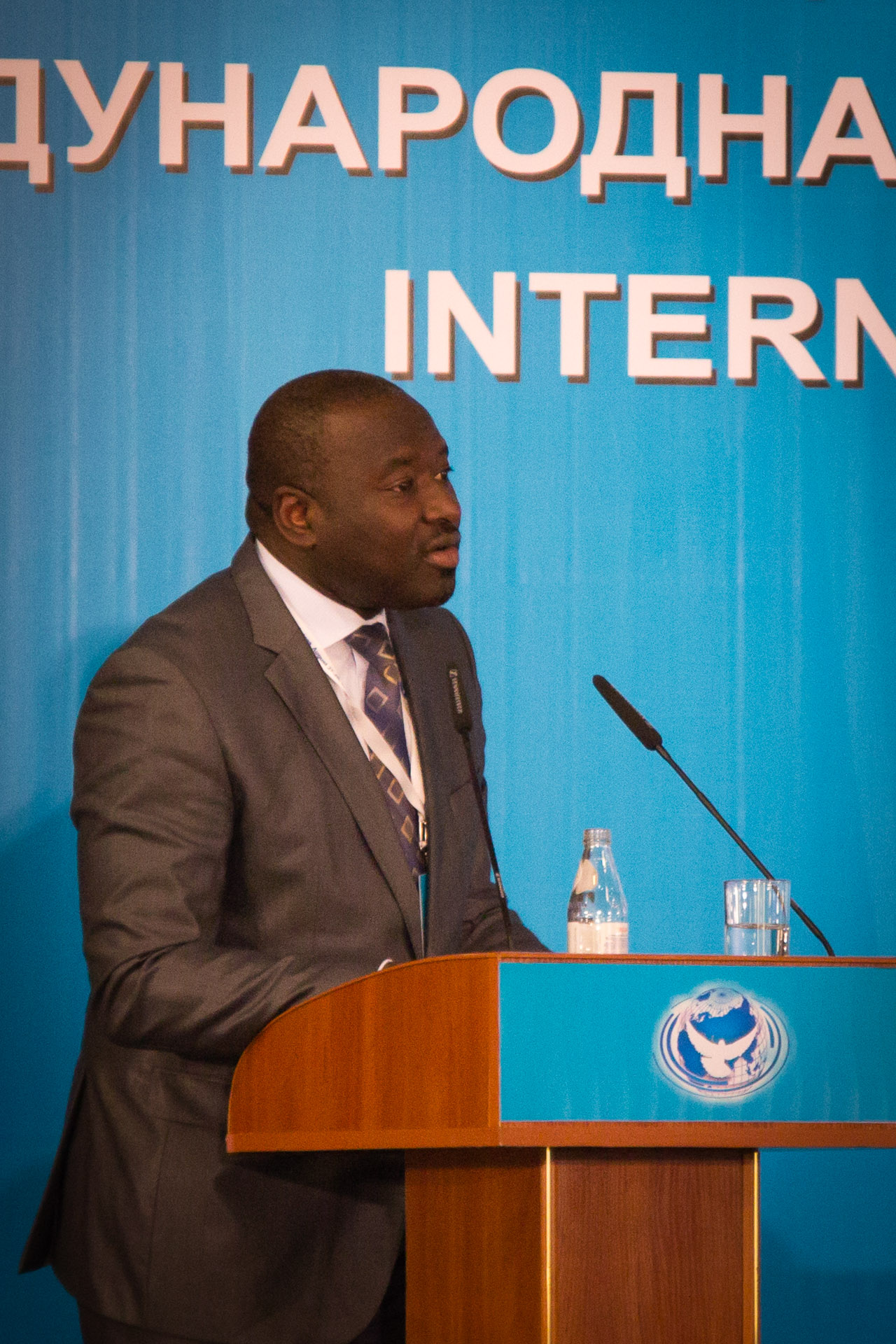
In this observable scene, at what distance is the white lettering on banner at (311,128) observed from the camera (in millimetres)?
3777

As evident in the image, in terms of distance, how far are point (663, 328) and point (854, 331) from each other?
477mm

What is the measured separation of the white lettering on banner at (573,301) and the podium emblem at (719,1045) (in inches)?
93.9

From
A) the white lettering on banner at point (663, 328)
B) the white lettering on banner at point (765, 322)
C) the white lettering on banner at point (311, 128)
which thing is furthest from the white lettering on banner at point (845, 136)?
the white lettering on banner at point (311, 128)

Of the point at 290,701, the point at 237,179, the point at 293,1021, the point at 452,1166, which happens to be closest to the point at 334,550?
the point at 290,701

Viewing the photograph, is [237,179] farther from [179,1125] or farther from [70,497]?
[179,1125]

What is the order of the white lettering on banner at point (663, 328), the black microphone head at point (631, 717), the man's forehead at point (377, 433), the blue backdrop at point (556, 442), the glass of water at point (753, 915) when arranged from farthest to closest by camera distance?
the white lettering on banner at point (663, 328), the blue backdrop at point (556, 442), the man's forehead at point (377, 433), the black microphone head at point (631, 717), the glass of water at point (753, 915)

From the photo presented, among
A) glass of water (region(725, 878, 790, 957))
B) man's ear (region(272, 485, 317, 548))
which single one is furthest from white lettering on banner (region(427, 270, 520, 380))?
glass of water (region(725, 878, 790, 957))

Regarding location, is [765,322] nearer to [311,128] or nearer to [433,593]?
[311,128]

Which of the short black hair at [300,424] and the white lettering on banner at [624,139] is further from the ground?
the white lettering on banner at [624,139]

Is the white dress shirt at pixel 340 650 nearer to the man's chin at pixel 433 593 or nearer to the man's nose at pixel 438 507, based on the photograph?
the man's chin at pixel 433 593

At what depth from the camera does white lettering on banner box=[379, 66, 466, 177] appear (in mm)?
3805

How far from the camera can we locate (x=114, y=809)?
214 cm

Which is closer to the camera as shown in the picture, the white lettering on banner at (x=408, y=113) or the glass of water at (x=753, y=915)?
the glass of water at (x=753, y=915)

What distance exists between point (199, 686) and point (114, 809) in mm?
228
